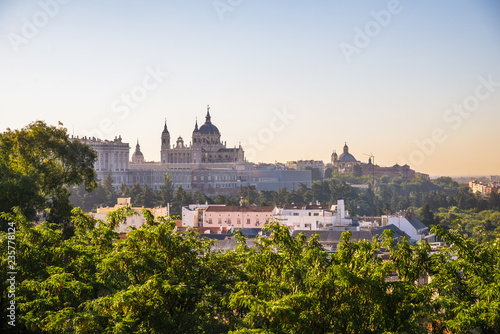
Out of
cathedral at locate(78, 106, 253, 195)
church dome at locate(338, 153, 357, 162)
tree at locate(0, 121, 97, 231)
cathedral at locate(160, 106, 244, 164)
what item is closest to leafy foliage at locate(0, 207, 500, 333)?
tree at locate(0, 121, 97, 231)

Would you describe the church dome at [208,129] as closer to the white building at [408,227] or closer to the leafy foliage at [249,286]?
the white building at [408,227]

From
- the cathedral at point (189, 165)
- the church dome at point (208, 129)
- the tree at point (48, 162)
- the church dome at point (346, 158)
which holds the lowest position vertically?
Answer: the tree at point (48, 162)

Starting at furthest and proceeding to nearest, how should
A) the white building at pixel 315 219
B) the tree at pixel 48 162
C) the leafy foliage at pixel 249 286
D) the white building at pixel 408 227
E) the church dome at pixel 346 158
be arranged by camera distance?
the church dome at pixel 346 158
the white building at pixel 315 219
the white building at pixel 408 227
the tree at pixel 48 162
the leafy foliage at pixel 249 286

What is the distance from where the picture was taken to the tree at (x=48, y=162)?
20.4 metres

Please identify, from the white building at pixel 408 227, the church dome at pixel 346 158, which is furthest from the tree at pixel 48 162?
the church dome at pixel 346 158

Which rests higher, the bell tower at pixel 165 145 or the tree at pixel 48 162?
the bell tower at pixel 165 145

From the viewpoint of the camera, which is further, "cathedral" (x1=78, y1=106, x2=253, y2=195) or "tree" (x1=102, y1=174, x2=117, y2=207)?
"cathedral" (x1=78, y1=106, x2=253, y2=195)

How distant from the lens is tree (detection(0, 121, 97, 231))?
20406 millimetres

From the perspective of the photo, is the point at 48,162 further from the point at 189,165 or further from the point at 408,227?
the point at 189,165

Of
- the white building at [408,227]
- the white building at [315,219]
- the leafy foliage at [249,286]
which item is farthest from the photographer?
the white building at [315,219]

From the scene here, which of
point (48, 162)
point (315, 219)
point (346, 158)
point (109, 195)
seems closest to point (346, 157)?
point (346, 158)

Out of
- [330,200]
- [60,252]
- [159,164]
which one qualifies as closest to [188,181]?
[159,164]

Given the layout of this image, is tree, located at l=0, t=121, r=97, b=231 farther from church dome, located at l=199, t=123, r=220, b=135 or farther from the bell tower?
church dome, located at l=199, t=123, r=220, b=135

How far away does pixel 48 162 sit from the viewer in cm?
2247
